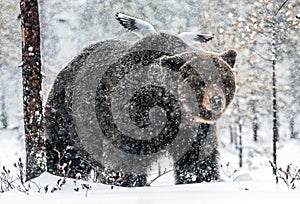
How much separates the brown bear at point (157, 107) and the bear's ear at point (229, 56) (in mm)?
12

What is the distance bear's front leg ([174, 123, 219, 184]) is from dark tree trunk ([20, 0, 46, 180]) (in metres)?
1.62

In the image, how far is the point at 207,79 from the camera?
16.9ft

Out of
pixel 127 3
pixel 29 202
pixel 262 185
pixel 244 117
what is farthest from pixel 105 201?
pixel 127 3

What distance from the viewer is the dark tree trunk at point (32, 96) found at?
5.41 m

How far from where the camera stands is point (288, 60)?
29.5 metres

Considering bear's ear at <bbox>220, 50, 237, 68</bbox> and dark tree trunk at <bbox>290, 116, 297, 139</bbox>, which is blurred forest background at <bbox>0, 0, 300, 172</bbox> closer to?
dark tree trunk at <bbox>290, 116, 297, 139</bbox>

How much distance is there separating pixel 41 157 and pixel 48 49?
23971 millimetres

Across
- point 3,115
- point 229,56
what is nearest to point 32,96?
point 229,56

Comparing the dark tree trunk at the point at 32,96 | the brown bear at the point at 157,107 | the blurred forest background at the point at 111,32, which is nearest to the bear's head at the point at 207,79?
the brown bear at the point at 157,107

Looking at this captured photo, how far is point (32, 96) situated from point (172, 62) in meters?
1.66

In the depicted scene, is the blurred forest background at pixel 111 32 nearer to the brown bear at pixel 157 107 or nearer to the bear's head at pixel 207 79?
the brown bear at pixel 157 107

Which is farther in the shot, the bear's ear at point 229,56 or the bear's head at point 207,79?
the bear's ear at point 229,56

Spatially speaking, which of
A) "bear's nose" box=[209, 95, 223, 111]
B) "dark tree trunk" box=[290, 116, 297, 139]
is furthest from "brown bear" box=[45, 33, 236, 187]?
"dark tree trunk" box=[290, 116, 297, 139]

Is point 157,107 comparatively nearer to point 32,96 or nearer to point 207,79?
point 207,79
